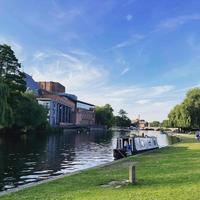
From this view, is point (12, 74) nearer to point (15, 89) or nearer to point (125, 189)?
point (15, 89)

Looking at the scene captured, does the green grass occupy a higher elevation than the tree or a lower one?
lower

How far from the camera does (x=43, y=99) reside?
18238 cm

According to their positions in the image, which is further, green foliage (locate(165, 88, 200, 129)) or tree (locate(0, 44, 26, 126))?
green foliage (locate(165, 88, 200, 129))

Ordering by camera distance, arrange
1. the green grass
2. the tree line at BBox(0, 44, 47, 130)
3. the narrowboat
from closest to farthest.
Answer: the green grass < the narrowboat < the tree line at BBox(0, 44, 47, 130)

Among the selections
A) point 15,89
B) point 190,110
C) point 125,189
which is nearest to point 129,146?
point 125,189

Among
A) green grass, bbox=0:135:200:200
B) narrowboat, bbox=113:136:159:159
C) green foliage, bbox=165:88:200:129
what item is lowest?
green grass, bbox=0:135:200:200

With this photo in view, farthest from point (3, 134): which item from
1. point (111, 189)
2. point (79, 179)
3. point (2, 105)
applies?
point (111, 189)

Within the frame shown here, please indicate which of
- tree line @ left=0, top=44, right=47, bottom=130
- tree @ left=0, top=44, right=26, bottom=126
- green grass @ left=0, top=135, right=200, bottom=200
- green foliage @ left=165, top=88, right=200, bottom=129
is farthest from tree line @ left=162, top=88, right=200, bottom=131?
green grass @ left=0, top=135, right=200, bottom=200

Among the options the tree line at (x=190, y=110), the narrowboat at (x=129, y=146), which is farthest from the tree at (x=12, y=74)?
the tree line at (x=190, y=110)

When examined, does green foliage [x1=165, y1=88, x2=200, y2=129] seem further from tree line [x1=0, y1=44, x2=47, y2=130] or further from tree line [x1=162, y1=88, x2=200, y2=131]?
tree line [x1=0, y1=44, x2=47, y2=130]

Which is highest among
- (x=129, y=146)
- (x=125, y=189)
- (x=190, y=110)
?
(x=190, y=110)

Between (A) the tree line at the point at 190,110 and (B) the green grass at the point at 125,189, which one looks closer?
(B) the green grass at the point at 125,189

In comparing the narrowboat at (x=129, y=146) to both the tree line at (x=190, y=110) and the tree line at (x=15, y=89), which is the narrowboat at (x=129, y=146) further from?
the tree line at (x=190, y=110)

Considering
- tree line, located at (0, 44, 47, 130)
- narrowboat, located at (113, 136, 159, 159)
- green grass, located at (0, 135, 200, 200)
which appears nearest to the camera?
green grass, located at (0, 135, 200, 200)
